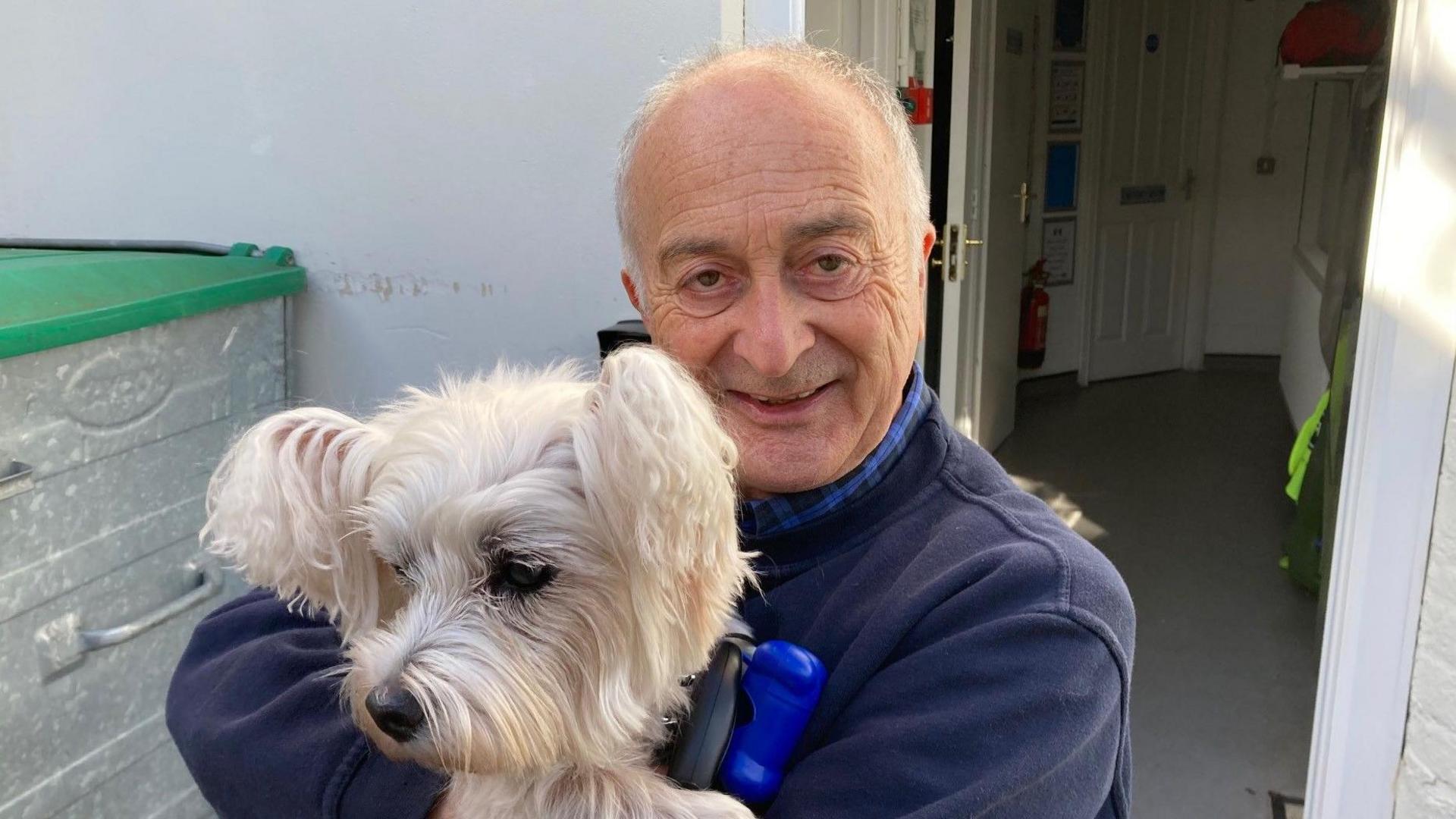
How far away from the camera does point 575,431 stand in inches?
38.0

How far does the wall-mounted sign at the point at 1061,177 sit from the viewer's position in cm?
732

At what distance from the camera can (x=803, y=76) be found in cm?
118

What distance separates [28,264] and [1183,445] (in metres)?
6.07

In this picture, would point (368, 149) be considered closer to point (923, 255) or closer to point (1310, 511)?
point (923, 255)

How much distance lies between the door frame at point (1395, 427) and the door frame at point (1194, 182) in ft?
18.4

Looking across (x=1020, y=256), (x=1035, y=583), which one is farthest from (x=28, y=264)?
(x=1020, y=256)

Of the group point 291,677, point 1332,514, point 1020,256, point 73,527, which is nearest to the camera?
point 291,677

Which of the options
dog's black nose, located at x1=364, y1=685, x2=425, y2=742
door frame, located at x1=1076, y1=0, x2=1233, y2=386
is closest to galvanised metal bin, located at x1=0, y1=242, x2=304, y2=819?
dog's black nose, located at x1=364, y1=685, x2=425, y2=742

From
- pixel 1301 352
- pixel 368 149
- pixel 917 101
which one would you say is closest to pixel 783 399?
pixel 368 149

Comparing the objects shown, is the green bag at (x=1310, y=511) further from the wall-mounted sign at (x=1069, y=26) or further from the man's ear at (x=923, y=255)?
the wall-mounted sign at (x=1069, y=26)

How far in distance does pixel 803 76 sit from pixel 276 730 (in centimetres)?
93

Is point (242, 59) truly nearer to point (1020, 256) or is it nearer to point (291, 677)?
point (291, 677)

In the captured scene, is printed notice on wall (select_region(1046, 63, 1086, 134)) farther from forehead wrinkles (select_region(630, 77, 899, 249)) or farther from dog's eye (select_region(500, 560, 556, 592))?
dog's eye (select_region(500, 560, 556, 592))

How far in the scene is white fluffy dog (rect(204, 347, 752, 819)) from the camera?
3.22 ft
